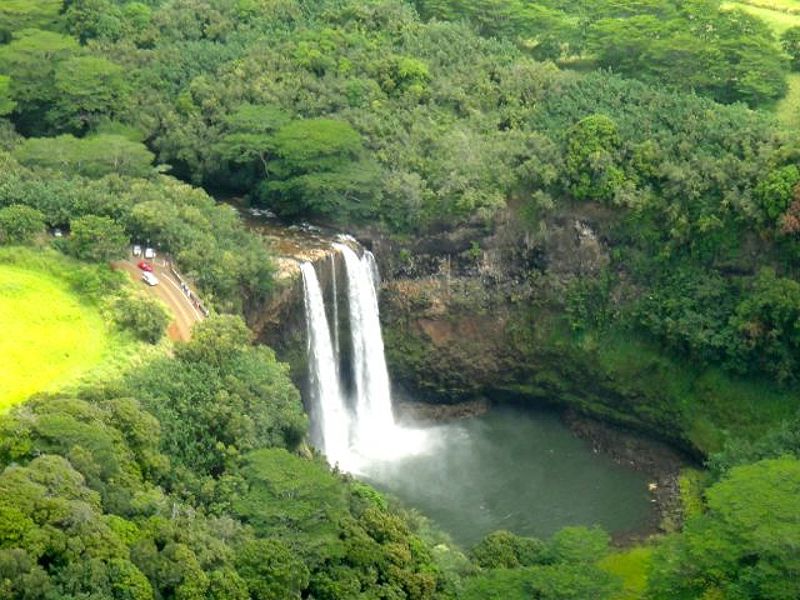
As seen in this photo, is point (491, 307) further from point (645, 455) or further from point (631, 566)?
point (631, 566)

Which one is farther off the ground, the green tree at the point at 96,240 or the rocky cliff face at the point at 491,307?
the green tree at the point at 96,240

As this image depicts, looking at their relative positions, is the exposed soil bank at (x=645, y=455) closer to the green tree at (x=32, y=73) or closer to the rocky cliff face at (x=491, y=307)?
the rocky cliff face at (x=491, y=307)

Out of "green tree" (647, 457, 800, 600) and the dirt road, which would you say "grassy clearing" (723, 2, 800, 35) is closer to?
"green tree" (647, 457, 800, 600)

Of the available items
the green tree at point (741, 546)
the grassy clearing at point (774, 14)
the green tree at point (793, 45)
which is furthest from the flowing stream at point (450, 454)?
the grassy clearing at point (774, 14)

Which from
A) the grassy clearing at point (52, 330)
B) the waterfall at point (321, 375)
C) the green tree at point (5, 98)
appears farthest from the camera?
the green tree at point (5, 98)

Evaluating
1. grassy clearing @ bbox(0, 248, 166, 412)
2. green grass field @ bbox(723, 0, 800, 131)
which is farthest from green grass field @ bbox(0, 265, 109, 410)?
green grass field @ bbox(723, 0, 800, 131)

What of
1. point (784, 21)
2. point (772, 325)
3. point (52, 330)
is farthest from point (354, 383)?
point (784, 21)

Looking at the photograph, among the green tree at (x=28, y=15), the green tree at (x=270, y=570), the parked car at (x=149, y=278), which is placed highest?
the green tree at (x=28, y=15)
